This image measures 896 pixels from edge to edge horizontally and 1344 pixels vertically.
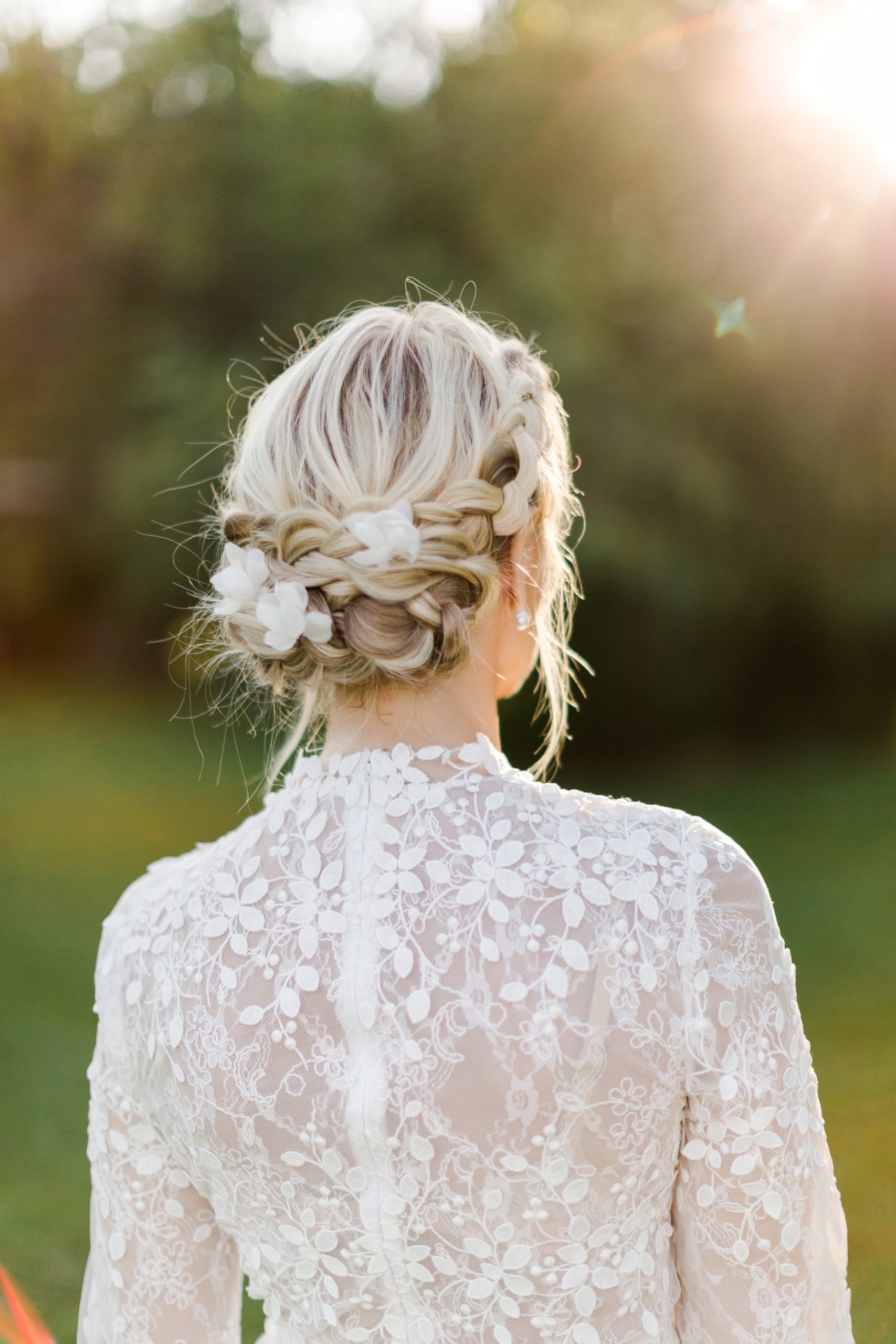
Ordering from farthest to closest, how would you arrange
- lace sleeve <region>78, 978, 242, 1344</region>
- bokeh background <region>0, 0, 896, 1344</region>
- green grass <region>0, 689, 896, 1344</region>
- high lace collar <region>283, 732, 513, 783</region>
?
bokeh background <region>0, 0, 896, 1344</region> → green grass <region>0, 689, 896, 1344</region> → lace sleeve <region>78, 978, 242, 1344</region> → high lace collar <region>283, 732, 513, 783</region>

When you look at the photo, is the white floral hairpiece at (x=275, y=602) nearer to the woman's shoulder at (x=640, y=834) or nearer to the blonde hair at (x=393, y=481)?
the blonde hair at (x=393, y=481)

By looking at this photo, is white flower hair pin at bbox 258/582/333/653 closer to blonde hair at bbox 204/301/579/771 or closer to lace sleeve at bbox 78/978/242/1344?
blonde hair at bbox 204/301/579/771

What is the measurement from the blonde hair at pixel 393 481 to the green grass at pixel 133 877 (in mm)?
3118

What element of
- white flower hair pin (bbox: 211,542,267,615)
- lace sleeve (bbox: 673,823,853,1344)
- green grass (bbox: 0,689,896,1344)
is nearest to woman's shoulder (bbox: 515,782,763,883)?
lace sleeve (bbox: 673,823,853,1344)

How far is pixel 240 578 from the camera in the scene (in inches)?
45.6

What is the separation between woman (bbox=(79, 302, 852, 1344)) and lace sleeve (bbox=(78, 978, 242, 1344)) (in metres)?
0.07

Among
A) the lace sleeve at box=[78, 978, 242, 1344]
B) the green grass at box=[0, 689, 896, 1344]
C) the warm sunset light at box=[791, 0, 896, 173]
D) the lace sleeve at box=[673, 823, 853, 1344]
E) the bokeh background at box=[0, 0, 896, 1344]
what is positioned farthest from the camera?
the bokeh background at box=[0, 0, 896, 1344]

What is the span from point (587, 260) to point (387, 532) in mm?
8364

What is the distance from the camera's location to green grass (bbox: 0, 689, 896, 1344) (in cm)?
394

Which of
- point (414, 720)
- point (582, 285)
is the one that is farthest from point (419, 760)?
point (582, 285)

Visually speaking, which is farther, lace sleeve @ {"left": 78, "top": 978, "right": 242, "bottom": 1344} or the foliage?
the foliage

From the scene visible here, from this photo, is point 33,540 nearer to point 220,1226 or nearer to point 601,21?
point 601,21

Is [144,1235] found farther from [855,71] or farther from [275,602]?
[855,71]

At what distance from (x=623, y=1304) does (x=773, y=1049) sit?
315 millimetres
